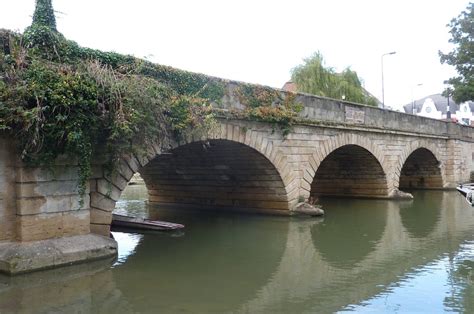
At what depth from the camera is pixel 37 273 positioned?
7652mm

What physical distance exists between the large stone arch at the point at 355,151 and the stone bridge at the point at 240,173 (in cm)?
4

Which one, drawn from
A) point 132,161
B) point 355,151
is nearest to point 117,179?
point 132,161

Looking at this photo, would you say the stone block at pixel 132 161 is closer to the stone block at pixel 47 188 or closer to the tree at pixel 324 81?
the stone block at pixel 47 188

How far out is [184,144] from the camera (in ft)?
35.4

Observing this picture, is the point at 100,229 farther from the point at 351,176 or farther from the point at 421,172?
the point at 421,172

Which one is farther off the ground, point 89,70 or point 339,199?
point 89,70

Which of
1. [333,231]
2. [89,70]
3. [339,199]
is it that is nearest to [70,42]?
[89,70]

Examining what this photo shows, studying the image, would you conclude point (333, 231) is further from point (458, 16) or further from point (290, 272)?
point (458, 16)

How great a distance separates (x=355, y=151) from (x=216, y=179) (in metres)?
5.61

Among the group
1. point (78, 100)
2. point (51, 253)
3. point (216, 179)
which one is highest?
point (78, 100)

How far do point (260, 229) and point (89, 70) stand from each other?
608 centimetres

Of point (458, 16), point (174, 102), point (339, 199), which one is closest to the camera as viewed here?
point (174, 102)

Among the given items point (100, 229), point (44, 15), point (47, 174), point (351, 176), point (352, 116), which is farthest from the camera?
point (351, 176)

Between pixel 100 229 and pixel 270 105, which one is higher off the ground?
pixel 270 105
